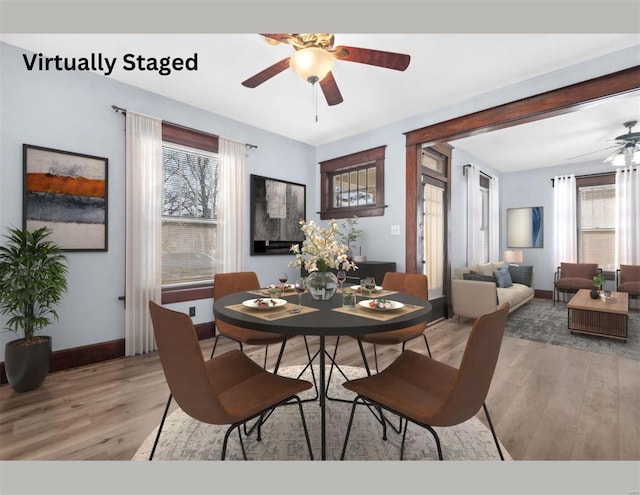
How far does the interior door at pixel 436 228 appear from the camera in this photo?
14.5 feet

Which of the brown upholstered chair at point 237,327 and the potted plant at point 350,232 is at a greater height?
the potted plant at point 350,232

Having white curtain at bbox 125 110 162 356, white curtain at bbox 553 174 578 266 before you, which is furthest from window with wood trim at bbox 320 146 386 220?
white curtain at bbox 553 174 578 266

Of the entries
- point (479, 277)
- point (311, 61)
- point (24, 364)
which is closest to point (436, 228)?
point (479, 277)

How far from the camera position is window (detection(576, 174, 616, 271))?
19.7 ft

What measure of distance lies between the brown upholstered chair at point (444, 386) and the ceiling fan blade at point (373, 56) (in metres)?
1.64

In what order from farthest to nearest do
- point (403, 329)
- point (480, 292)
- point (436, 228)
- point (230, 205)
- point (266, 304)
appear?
point (436, 228), point (480, 292), point (230, 205), point (403, 329), point (266, 304)

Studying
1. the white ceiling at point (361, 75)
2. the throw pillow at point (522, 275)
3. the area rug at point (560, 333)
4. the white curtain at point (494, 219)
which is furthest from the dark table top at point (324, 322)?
the white curtain at point (494, 219)

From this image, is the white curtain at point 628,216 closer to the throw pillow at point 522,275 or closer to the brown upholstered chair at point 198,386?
the throw pillow at point 522,275

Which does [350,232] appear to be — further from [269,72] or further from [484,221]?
[484,221]

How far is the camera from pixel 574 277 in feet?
19.4

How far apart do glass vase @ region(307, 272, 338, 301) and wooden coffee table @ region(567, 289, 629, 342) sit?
374 cm

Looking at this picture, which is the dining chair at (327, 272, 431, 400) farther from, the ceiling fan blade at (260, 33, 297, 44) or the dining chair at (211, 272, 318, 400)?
the ceiling fan blade at (260, 33, 297, 44)

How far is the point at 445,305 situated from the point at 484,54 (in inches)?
130

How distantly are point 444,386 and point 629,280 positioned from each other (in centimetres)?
652
